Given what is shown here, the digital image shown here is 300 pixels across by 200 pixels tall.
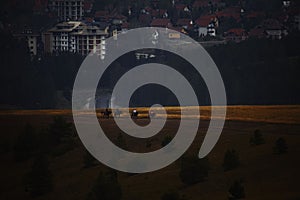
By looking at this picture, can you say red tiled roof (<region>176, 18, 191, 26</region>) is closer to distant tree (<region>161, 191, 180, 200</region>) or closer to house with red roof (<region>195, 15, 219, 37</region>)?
house with red roof (<region>195, 15, 219, 37</region>)

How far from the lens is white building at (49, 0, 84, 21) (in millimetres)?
77562

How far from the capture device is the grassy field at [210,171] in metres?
15.0

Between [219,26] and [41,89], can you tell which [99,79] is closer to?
[41,89]

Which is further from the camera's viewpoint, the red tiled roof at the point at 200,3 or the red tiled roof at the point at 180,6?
the red tiled roof at the point at 200,3

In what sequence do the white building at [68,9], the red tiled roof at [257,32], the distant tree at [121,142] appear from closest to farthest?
1. the distant tree at [121,142]
2. the red tiled roof at [257,32]
3. the white building at [68,9]

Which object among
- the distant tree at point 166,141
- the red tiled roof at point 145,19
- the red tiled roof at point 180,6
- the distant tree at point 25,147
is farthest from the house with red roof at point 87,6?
the distant tree at point 166,141

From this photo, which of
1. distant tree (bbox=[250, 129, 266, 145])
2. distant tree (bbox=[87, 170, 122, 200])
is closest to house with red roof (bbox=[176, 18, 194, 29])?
distant tree (bbox=[250, 129, 266, 145])

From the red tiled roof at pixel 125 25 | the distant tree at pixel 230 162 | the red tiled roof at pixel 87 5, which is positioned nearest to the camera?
the distant tree at pixel 230 162

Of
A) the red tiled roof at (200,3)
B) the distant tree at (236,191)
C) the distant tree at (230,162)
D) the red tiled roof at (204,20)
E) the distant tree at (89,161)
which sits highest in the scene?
the distant tree at (236,191)

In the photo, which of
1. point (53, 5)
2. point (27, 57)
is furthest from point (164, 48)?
point (53, 5)

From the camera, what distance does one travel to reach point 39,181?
16391 mm

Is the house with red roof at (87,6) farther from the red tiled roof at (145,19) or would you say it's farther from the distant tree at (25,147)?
the distant tree at (25,147)

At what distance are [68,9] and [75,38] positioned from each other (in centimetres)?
1316

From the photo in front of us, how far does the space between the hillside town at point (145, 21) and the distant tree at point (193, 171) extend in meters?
42.4
